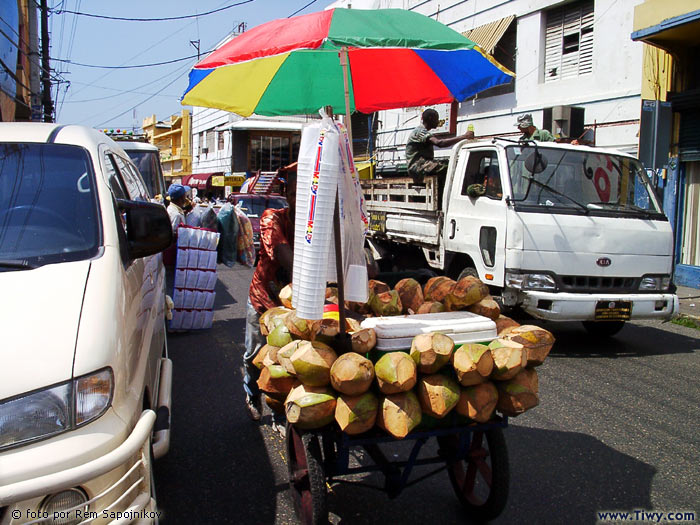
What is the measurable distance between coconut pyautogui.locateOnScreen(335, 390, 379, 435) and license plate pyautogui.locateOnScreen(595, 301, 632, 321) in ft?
15.2

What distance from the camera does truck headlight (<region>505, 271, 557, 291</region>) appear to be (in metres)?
6.43

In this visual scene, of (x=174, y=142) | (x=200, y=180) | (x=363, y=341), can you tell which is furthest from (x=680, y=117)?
(x=174, y=142)

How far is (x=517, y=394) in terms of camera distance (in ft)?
8.87

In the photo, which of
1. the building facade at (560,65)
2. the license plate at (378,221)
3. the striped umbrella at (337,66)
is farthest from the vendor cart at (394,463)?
the building facade at (560,65)

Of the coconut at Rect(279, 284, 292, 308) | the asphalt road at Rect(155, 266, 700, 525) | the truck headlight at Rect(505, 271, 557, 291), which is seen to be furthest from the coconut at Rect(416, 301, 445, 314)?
Result: the truck headlight at Rect(505, 271, 557, 291)

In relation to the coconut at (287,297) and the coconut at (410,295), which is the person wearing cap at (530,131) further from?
the coconut at (287,297)

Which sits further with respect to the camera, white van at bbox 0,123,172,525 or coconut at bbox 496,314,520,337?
Result: coconut at bbox 496,314,520,337

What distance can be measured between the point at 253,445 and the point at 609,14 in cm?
1181

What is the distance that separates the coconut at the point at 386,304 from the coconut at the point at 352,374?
25.1 inches

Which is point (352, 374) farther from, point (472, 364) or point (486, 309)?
point (486, 309)

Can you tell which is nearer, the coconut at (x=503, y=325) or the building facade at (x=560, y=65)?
the coconut at (x=503, y=325)

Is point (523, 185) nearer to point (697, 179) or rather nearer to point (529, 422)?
point (529, 422)

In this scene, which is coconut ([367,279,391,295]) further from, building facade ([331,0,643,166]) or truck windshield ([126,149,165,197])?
truck windshield ([126,149,165,197])

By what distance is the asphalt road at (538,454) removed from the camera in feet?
11.2
